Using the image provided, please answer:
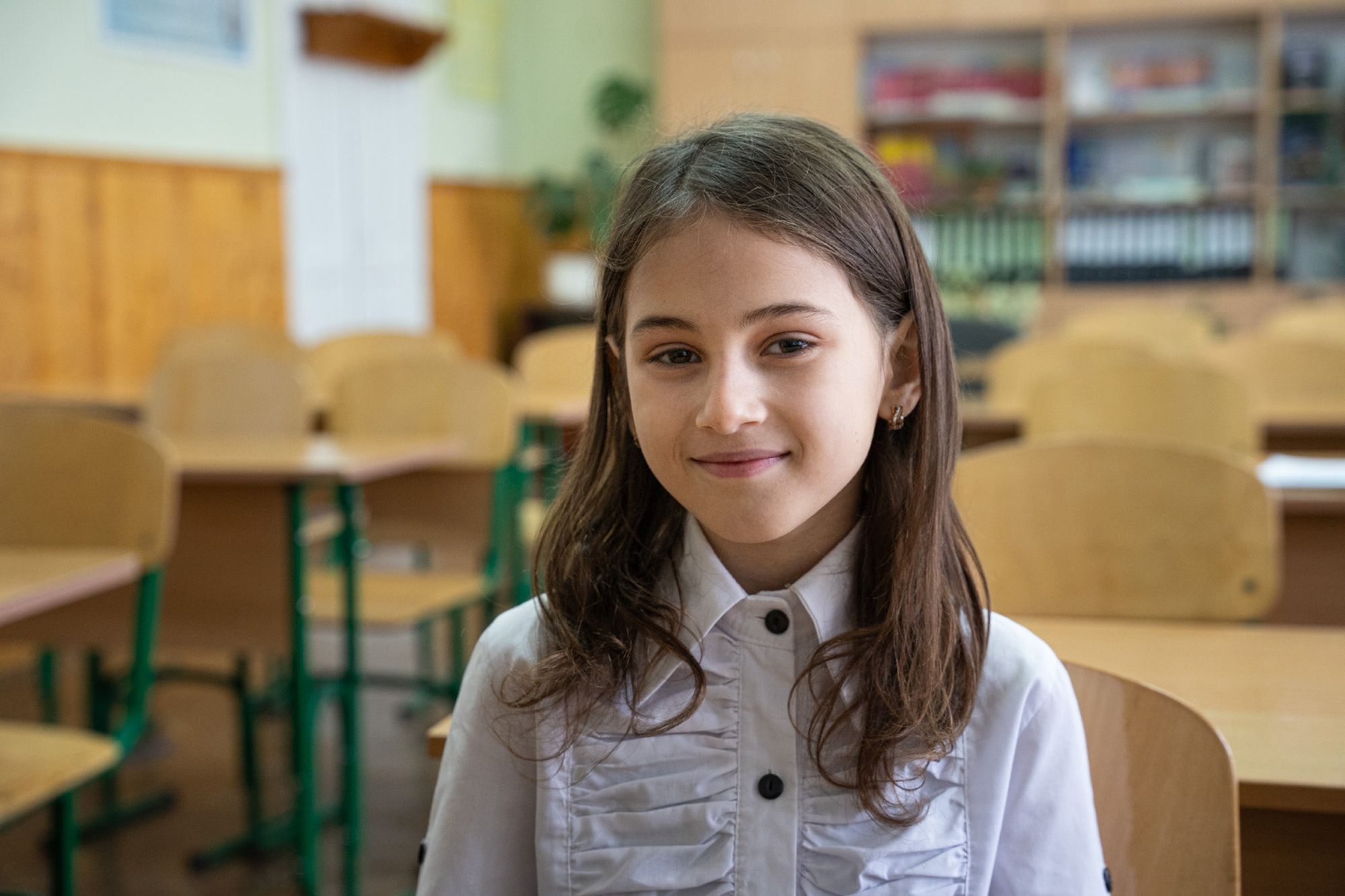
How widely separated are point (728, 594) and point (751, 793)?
0.44ft

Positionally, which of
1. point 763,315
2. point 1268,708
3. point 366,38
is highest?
point 366,38

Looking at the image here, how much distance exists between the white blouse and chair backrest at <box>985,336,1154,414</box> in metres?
2.36

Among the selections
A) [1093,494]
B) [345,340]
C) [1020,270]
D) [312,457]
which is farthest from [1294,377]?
[1020,270]

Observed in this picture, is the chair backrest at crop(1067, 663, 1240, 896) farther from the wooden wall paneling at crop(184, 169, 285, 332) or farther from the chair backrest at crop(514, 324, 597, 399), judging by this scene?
the wooden wall paneling at crop(184, 169, 285, 332)

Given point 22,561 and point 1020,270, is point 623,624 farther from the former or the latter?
point 1020,270

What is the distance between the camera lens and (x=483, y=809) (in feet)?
3.03

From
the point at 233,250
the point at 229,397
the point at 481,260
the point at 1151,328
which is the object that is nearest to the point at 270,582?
the point at 229,397

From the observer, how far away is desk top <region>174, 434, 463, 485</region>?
7.84ft

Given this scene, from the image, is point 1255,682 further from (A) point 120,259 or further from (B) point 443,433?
(A) point 120,259

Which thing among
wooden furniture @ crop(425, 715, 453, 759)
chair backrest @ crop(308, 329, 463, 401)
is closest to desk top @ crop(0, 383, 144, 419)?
chair backrest @ crop(308, 329, 463, 401)

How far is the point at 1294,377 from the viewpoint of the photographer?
3.41m

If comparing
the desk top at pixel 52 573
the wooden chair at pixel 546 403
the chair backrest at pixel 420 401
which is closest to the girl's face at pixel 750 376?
the desk top at pixel 52 573

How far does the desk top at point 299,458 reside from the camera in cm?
239

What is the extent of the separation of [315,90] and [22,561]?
4.50 meters
